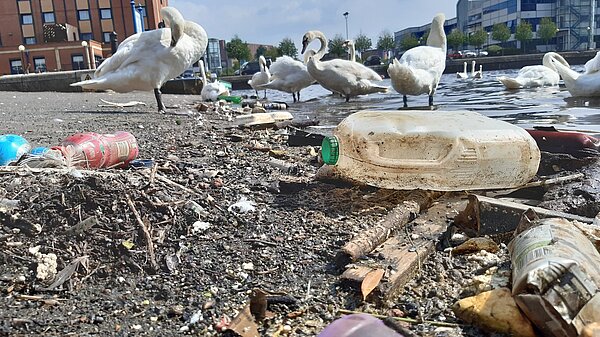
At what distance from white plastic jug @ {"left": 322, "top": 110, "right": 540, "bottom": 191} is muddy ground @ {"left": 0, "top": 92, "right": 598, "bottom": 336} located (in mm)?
135

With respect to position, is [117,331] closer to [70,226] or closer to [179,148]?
[70,226]

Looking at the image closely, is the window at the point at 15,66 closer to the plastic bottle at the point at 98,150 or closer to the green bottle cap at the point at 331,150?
the plastic bottle at the point at 98,150

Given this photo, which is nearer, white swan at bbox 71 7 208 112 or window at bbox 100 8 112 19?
white swan at bbox 71 7 208 112

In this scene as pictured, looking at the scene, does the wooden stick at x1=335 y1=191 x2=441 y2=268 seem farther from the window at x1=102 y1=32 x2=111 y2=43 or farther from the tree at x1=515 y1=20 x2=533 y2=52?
the tree at x1=515 y1=20 x2=533 y2=52

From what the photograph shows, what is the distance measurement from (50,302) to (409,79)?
7.17 m

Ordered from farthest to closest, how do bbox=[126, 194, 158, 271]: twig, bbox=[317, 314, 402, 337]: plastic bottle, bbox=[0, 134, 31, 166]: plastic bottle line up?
bbox=[0, 134, 31, 166]: plastic bottle → bbox=[126, 194, 158, 271]: twig → bbox=[317, 314, 402, 337]: plastic bottle

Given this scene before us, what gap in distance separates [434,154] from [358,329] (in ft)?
5.45

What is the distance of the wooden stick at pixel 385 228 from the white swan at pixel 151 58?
5.54m

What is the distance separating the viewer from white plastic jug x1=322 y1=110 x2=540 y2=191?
99.1 inches

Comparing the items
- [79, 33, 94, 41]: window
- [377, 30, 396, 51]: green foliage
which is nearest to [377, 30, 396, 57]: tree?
[377, 30, 396, 51]: green foliage

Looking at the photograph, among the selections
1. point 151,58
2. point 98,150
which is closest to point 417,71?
point 151,58

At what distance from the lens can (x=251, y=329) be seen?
4.48 feet

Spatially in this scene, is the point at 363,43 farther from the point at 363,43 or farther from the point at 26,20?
the point at 26,20

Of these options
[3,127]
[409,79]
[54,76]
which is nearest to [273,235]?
[3,127]
